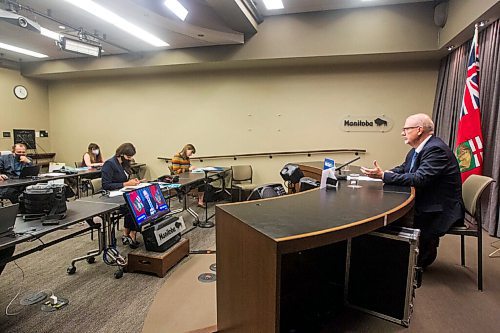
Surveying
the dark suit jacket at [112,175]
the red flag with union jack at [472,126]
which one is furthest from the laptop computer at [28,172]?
the red flag with union jack at [472,126]

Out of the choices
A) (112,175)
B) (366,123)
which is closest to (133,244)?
(112,175)

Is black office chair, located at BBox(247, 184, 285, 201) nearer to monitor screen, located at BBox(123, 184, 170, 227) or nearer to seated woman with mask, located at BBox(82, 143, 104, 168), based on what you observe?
monitor screen, located at BBox(123, 184, 170, 227)

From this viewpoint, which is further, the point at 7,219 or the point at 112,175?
the point at 112,175

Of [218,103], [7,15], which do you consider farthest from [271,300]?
[218,103]

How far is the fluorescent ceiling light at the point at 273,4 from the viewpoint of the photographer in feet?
15.2

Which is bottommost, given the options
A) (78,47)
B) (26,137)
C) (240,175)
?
(240,175)

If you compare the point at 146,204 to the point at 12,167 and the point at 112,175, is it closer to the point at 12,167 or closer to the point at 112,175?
the point at 112,175

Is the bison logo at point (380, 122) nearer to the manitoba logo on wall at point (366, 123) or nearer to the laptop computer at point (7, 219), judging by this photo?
the manitoba logo on wall at point (366, 123)

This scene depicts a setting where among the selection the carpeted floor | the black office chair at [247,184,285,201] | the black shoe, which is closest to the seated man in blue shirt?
the carpeted floor

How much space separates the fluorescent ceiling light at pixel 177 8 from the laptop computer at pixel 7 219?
10.2 feet

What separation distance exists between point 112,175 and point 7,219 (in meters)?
1.74

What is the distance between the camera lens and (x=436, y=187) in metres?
2.30

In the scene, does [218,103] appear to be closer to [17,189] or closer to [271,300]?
[17,189]

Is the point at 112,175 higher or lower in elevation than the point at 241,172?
higher
